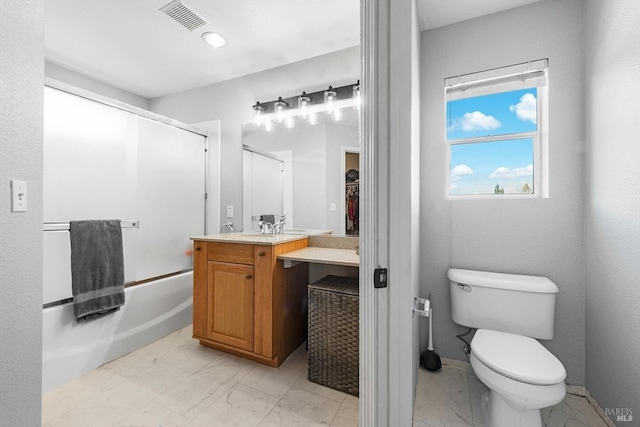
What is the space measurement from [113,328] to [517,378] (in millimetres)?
2474

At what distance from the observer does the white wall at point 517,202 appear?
1609 mm

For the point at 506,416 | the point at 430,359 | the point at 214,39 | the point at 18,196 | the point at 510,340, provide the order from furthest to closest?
the point at 214,39 → the point at 430,359 → the point at 510,340 → the point at 506,416 → the point at 18,196

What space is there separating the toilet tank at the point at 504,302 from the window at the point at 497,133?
57 centimetres

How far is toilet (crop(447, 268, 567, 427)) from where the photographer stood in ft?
3.71

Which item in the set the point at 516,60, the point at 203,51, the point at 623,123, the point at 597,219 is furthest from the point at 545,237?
the point at 203,51

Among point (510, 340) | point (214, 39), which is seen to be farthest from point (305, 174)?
point (510, 340)

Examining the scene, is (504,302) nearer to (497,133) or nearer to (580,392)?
(580,392)

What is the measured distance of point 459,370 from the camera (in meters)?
1.82

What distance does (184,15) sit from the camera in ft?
6.13

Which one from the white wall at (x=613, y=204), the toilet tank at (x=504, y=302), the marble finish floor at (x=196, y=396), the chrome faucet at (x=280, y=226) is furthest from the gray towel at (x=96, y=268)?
the white wall at (x=613, y=204)

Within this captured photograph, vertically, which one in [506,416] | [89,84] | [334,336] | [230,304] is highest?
[89,84]

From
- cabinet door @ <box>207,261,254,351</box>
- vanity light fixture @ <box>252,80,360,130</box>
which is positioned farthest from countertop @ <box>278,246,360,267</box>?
vanity light fixture @ <box>252,80,360,130</box>

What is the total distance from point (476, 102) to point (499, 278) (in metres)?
1.22

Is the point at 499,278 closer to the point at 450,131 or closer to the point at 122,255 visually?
the point at 450,131
